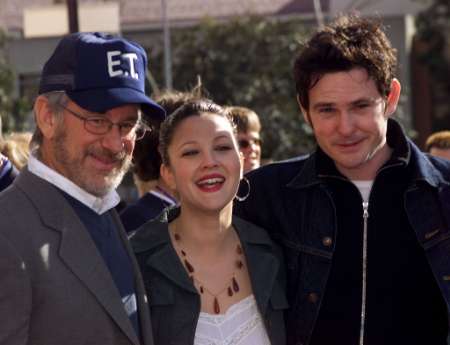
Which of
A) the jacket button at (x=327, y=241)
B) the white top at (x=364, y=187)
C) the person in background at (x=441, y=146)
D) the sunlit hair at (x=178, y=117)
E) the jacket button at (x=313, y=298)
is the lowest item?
the person in background at (x=441, y=146)

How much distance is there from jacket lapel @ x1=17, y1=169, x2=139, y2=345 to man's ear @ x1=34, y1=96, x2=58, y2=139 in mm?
157

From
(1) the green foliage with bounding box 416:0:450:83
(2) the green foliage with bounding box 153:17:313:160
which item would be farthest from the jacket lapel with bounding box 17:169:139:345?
(1) the green foliage with bounding box 416:0:450:83

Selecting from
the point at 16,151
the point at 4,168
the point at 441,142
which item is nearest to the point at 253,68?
the point at 441,142

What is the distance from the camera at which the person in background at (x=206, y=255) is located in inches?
144

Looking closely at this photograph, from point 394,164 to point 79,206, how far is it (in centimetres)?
138

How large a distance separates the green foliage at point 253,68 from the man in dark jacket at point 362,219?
14.7 metres

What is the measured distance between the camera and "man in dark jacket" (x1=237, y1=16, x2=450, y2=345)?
382 centimetres

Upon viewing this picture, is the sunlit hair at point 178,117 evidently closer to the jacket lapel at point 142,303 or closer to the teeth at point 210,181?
the teeth at point 210,181

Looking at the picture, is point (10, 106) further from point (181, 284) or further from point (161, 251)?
point (181, 284)

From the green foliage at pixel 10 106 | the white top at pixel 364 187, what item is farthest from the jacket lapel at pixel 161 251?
the green foliage at pixel 10 106

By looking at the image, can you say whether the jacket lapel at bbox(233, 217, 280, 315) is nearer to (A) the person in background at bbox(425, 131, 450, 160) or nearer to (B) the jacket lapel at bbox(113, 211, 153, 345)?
(B) the jacket lapel at bbox(113, 211, 153, 345)

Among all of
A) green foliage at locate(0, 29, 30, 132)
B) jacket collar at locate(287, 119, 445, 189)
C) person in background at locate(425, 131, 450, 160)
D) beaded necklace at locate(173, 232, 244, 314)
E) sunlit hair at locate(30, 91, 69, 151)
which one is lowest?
green foliage at locate(0, 29, 30, 132)

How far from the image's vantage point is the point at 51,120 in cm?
329

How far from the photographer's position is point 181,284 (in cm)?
367
